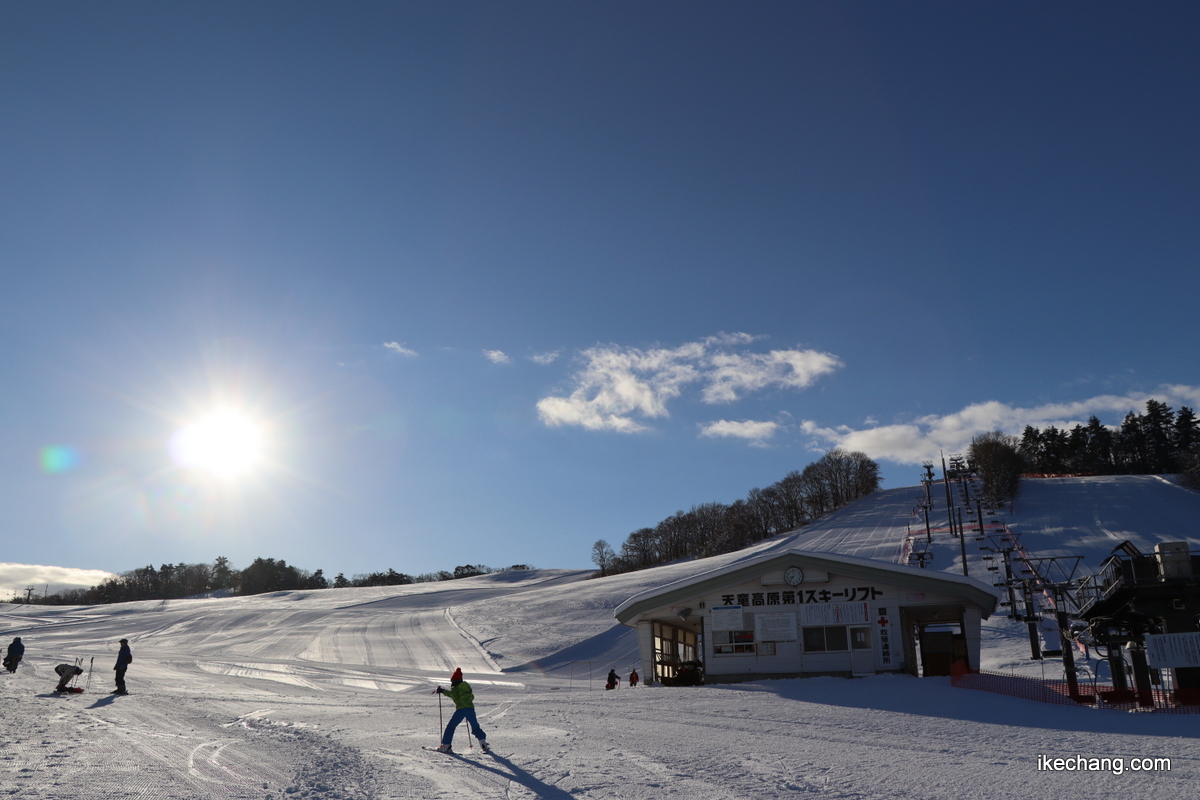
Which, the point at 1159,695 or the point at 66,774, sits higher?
the point at 66,774

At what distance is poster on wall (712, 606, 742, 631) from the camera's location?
24156 millimetres

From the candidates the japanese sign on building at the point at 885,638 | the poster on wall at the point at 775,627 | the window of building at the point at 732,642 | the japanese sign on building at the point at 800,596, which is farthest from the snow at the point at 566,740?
the japanese sign on building at the point at 800,596

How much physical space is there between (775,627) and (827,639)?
5.38ft

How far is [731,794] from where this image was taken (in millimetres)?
8227

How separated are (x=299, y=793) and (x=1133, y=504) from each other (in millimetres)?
79270

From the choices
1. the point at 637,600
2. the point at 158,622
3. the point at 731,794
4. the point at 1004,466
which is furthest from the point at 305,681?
the point at 1004,466

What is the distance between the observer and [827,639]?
23.5 meters

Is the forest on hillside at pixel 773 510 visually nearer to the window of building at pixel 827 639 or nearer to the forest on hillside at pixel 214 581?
the forest on hillside at pixel 214 581

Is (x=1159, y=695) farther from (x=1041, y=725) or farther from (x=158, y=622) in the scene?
(x=158, y=622)

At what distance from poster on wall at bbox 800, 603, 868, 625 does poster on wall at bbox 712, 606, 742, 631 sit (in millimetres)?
2000

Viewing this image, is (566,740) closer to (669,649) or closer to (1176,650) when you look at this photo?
(1176,650)

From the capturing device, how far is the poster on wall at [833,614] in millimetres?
23406

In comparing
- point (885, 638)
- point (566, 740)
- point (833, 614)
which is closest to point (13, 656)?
point (566, 740)

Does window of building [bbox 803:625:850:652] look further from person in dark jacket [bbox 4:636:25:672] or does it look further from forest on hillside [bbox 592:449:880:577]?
forest on hillside [bbox 592:449:880:577]
